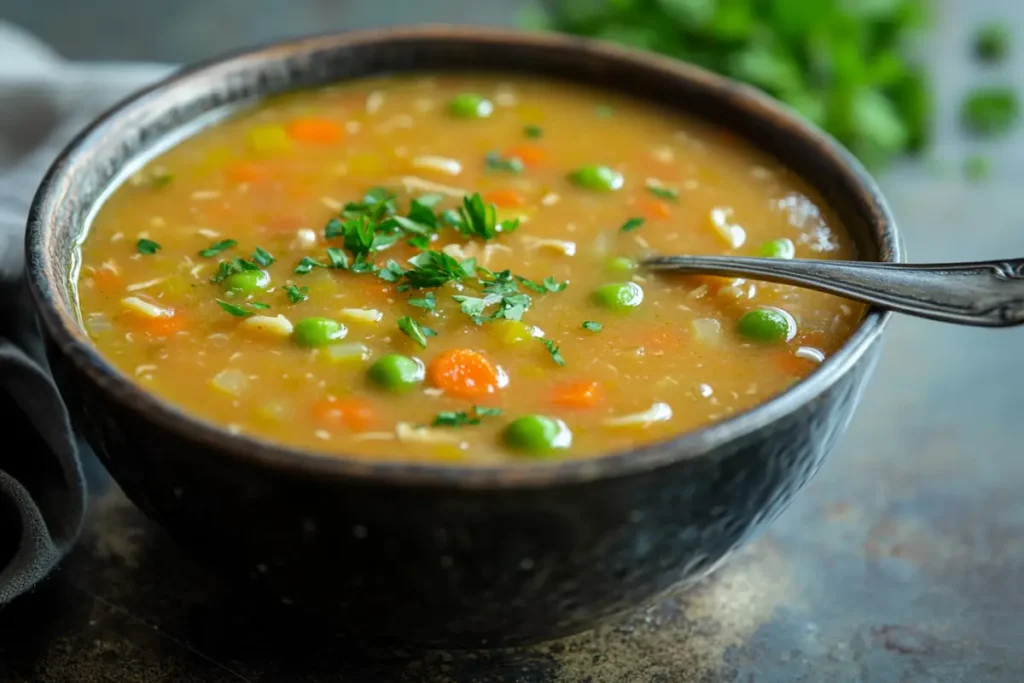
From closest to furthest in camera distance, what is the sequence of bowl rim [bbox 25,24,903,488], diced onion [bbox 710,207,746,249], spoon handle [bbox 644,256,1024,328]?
bowl rim [bbox 25,24,903,488]
spoon handle [bbox 644,256,1024,328]
diced onion [bbox 710,207,746,249]

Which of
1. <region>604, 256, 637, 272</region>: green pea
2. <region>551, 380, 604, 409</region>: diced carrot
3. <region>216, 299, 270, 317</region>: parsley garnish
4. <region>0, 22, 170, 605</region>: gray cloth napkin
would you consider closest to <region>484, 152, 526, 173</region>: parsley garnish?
<region>604, 256, 637, 272</region>: green pea

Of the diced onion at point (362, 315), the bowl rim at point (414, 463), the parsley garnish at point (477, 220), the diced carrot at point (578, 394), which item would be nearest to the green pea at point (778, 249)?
the bowl rim at point (414, 463)

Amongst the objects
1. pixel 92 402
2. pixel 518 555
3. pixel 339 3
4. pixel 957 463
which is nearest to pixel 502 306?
pixel 518 555

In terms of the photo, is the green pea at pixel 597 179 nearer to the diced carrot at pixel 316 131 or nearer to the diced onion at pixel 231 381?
the diced carrot at pixel 316 131

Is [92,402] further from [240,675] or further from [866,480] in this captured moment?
[866,480]

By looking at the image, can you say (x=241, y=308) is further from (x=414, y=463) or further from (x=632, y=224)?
(x=632, y=224)

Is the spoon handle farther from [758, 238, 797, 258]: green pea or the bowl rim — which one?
[758, 238, 797, 258]: green pea

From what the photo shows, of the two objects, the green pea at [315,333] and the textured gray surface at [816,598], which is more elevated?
the green pea at [315,333]
